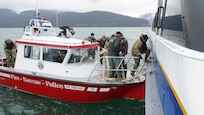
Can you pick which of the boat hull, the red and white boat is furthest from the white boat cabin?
the boat hull

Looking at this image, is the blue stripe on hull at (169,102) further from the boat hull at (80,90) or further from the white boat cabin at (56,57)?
the white boat cabin at (56,57)

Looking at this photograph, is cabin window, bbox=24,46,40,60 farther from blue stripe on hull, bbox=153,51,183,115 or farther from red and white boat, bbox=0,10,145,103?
blue stripe on hull, bbox=153,51,183,115

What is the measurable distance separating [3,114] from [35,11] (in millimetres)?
4595

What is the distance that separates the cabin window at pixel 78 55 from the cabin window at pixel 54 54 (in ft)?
0.96

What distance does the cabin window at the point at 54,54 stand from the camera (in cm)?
800

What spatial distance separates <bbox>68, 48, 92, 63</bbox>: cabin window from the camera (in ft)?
26.2

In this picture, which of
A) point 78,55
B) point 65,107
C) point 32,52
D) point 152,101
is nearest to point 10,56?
point 32,52

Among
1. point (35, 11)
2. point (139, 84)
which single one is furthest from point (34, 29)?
point (139, 84)

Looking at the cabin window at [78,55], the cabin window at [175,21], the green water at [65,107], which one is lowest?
the green water at [65,107]

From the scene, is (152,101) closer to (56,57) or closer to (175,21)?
(175,21)

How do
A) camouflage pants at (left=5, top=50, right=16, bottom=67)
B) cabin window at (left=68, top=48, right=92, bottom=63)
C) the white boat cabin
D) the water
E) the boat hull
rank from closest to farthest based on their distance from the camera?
the boat hull, the water, the white boat cabin, cabin window at (left=68, top=48, right=92, bottom=63), camouflage pants at (left=5, top=50, right=16, bottom=67)

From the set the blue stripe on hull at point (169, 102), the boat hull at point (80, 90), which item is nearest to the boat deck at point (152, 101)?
the blue stripe on hull at point (169, 102)

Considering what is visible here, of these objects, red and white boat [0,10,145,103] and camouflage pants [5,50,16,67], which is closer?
red and white boat [0,10,145,103]

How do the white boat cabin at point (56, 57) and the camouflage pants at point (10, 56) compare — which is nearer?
Answer: the white boat cabin at point (56, 57)
